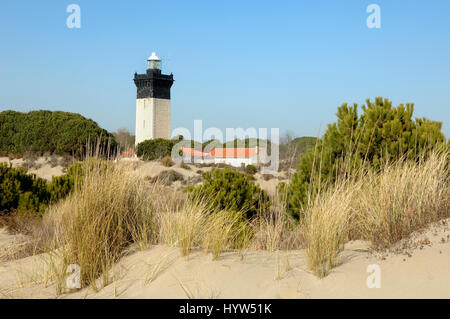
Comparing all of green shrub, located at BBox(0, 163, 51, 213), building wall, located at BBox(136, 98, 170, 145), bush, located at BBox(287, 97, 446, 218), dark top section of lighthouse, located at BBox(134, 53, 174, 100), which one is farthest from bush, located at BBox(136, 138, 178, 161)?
bush, located at BBox(287, 97, 446, 218)

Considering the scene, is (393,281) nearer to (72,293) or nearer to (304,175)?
(72,293)

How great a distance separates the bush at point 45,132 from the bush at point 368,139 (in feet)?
76.1

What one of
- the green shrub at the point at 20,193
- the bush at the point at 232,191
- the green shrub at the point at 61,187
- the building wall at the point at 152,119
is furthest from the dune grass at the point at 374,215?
the building wall at the point at 152,119

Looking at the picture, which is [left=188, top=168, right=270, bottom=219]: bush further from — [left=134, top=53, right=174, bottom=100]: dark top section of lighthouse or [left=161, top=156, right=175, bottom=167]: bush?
[left=134, top=53, right=174, bottom=100]: dark top section of lighthouse

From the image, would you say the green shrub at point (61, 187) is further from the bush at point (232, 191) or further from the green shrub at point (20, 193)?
the bush at point (232, 191)

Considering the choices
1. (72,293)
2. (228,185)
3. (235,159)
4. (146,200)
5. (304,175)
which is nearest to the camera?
(72,293)

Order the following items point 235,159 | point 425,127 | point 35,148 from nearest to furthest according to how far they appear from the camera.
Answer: point 425,127, point 35,148, point 235,159

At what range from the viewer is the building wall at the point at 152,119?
49312 millimetres

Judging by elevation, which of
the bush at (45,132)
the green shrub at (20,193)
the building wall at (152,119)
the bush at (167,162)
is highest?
the building wall at (152,119)

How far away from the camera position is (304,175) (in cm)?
988

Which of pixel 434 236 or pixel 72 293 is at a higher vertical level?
pixel 434 236

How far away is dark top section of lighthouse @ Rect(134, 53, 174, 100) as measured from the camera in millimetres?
49844

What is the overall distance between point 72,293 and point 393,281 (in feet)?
10.2

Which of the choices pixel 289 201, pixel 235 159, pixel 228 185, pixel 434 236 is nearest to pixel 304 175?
pixel 289 201
